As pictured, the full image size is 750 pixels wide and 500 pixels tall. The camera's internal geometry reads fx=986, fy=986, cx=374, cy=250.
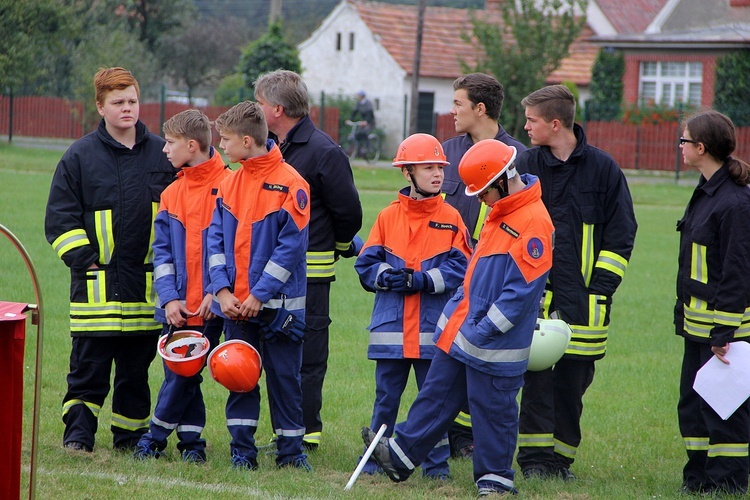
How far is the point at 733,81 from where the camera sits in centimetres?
3644

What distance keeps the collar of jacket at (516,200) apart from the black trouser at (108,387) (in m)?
2.34

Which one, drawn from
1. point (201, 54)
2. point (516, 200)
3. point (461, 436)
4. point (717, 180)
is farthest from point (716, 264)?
point (201, 54)

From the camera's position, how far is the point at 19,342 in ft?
13.4

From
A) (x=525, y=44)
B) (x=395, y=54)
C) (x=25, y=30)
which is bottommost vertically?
(x=25, y=30)

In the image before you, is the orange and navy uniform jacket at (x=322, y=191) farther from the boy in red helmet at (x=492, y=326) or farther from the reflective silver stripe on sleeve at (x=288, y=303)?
the boy in red helmet at (x=492, y=326)


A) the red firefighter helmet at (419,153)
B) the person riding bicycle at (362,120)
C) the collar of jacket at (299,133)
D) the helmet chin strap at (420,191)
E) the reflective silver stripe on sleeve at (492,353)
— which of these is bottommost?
the reflective silver stripe on sleeve at (492,353)

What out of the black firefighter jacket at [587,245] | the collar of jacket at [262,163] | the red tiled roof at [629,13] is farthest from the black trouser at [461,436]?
the red tiled roof at [629,13]

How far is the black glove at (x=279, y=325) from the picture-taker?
18.4 ft

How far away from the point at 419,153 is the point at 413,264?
652 mm

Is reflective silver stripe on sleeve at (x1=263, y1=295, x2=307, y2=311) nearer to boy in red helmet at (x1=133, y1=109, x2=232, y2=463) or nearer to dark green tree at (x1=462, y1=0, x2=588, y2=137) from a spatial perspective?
boy in red helmet at (x1=133, y1=109, x2=232, y2=463)

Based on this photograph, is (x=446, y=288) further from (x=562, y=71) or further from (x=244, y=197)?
(x=562, y=71)

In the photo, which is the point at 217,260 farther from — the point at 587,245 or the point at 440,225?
the point at 587,245

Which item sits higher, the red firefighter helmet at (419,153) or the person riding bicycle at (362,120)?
the person riding bicycle at (362,120)

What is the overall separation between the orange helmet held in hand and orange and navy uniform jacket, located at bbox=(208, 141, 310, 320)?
3.31 ft
